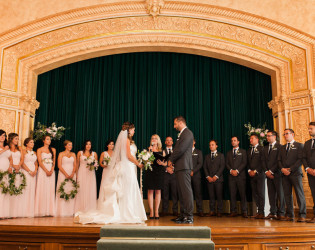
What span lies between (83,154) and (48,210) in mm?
1423

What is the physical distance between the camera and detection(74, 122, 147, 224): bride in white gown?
5.16 metres

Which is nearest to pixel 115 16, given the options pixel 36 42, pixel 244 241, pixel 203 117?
pixel 36 42

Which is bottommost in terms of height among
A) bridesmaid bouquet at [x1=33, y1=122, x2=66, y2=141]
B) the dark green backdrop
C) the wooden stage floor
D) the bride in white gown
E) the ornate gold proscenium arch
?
the wooden stage floor

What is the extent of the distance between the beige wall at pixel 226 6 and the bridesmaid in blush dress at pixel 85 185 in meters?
3.54

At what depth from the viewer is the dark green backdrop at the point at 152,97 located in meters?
8.58

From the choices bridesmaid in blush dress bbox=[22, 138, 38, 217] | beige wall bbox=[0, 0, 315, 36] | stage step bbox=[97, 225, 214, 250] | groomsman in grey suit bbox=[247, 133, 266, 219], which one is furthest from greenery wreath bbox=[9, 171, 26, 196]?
groomsman in grey suit bbox=[247, 133, 266, 219]

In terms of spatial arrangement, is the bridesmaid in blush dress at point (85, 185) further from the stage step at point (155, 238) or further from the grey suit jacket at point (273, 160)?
the grey suit jacket at point (273, 160)

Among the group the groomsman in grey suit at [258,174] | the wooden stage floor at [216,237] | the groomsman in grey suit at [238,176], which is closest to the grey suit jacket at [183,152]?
the wooden stage floor at [216,237]

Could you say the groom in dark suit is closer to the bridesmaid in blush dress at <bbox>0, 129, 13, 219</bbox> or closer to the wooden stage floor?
the wooden stage floor

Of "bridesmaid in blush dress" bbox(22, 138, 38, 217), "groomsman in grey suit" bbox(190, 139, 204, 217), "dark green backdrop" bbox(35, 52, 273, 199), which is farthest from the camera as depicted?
"dark green backdrop" bbox(35, 52, 273, 199)

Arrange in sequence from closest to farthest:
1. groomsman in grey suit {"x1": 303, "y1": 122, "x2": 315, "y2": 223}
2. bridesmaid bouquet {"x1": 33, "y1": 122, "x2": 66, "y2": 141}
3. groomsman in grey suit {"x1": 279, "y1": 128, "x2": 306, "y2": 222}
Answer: groomsman in grey suit {"x1": 303, "y1": 122, "x2": 315, "y2": 223} → groomsman in grey suit {"x1": 279, "y1": 128, "x2": 306, "y2": 222} → bridesmaid bouquet {"x1": 33, "y1": 122, "x2": 66, "y2": 141}

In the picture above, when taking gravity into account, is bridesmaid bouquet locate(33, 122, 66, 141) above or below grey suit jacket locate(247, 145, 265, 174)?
above

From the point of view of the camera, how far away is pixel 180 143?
206 inches

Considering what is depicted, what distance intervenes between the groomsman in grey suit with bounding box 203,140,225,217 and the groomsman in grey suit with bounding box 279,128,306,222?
165cm
